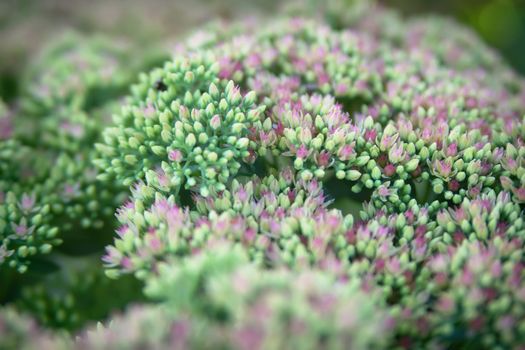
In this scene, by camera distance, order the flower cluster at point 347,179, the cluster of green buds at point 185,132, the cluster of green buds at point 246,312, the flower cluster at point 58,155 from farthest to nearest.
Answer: the flower cluster at point 58,155 → the cluster of green buds at point 185,132 → the flower cluster at point 347,179 → the cluster of green buds at point 246,312

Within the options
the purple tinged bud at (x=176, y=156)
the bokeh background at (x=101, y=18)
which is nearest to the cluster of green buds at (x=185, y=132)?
the purple tinged bud at (x=176, y=156)

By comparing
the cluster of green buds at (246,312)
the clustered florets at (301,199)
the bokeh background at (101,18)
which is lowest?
the cluster of green buds at (246,312)

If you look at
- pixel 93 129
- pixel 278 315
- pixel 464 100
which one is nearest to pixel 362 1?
pixel 464 100

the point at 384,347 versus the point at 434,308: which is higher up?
the point at 434,308

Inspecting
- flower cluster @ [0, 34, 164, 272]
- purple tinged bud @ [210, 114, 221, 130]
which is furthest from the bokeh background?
purple tinged bud @ [210, 114, 221, 130]

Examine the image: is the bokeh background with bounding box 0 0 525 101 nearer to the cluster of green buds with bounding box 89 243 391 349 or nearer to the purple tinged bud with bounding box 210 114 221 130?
the purple tinged bud with bounding box 210 114 221 130

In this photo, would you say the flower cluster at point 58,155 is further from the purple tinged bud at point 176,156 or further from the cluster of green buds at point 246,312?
the cluster of green buds at point 246,312

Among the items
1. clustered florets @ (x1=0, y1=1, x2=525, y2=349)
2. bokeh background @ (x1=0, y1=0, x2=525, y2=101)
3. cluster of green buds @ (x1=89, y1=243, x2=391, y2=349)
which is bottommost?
cluster of green buds @ (x1=89, y1=243, x2=391, y2=349)

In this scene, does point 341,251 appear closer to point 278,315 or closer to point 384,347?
point 384,347
